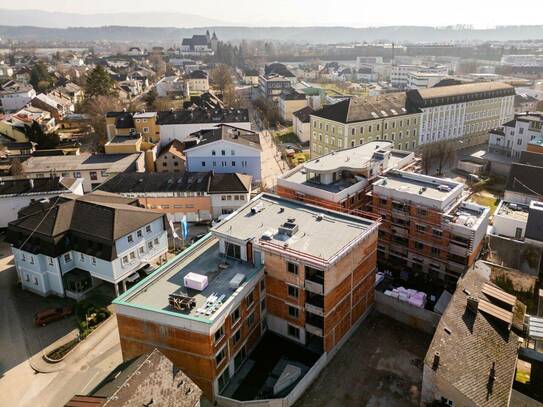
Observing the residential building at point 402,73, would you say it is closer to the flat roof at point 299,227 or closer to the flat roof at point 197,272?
the flat roof at point 299,227

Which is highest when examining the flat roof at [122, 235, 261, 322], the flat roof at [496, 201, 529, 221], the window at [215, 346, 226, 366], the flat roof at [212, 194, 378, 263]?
the flat roof at [212, 194, 378, 263]

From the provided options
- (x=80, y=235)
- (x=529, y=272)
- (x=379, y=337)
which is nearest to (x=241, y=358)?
(x=379, y=337)

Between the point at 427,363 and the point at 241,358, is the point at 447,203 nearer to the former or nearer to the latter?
the point at 427,363

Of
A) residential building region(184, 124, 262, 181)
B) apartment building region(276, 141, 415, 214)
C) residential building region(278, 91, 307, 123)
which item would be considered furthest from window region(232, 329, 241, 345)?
residential building region(278, 91, 307, 123)

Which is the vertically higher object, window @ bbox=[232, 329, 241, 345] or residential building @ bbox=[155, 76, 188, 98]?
residential building @ bbox=[155, 76, 188, 98]

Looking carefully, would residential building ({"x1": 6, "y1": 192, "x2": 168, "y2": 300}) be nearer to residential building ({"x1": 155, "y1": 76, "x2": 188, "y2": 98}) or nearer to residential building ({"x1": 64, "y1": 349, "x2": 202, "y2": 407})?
residential building ({"x1": 64, "y1": 349, "x2": 202, "y2": 407})

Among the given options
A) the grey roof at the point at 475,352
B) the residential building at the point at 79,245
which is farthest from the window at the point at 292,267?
the residential building at the point at 79,245

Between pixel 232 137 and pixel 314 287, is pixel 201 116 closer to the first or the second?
pixel 232 137
